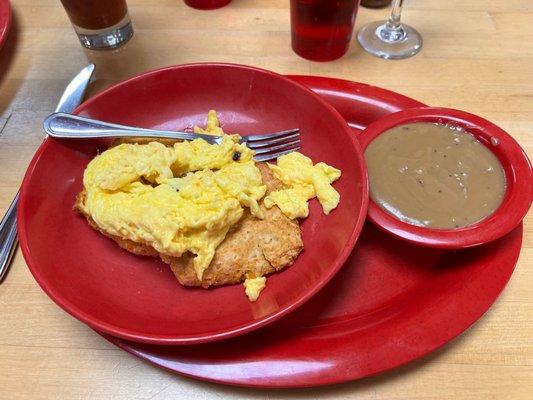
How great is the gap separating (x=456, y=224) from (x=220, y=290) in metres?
0.61

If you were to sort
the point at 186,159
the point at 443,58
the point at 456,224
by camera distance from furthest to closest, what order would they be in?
the point at 443,58 → the point at 186,159 → the point at 456,224

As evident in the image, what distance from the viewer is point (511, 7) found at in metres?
1.99

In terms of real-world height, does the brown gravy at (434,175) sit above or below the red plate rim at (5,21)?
below

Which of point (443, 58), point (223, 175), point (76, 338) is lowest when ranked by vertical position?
point (76, 338)

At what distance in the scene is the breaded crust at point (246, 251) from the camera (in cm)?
113

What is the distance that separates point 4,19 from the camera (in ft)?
5.86

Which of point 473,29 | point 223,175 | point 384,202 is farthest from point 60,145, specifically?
point 473,29

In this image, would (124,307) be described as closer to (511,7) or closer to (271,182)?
(271,182)

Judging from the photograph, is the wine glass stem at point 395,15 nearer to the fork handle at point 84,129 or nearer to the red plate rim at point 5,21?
the fork handle at point 84,129

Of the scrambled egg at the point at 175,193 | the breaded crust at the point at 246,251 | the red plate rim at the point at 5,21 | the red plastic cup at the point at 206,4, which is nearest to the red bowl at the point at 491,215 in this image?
the breaded crust at the point at 246,251

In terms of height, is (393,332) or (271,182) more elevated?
(271,182)

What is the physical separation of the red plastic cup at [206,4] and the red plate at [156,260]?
0.68 m

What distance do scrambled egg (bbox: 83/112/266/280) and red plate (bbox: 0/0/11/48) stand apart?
903 millimetres

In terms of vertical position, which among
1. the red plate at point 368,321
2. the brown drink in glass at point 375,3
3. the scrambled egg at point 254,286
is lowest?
the red plate at point 368,321
